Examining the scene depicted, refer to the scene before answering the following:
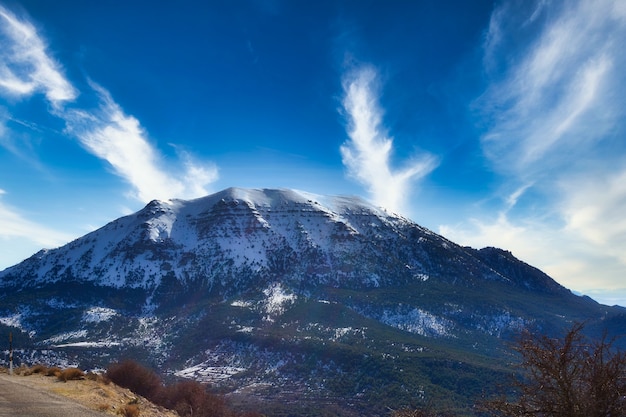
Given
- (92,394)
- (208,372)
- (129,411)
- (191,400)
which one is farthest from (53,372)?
(208,372)

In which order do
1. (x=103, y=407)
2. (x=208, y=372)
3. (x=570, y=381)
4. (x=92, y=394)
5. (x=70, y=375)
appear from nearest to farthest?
(x=570, y=381) → (x=103, y=407) → (x=92, y=394) → (x=70, y=375) → (x=208, y=372)

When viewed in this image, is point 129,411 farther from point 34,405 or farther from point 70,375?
point 70,375

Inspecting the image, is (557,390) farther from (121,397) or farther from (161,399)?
(161,399)

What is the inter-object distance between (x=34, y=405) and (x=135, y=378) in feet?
111

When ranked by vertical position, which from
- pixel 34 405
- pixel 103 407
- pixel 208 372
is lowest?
pixel 208 372

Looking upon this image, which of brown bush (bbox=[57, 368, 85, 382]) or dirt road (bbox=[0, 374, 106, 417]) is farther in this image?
brown bush (bbox=[57, 368, 85, 382])

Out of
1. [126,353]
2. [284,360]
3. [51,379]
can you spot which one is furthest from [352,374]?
[51,379]

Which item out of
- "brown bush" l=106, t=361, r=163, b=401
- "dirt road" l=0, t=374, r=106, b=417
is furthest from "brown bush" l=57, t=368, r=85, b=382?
"brown bush" l=106, t=361, r=163, b=401

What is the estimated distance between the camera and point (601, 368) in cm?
947

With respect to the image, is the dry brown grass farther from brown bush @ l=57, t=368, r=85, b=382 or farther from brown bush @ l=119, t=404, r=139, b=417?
brown bush @ l=57, t=368, r=85, b=382

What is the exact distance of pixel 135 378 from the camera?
44.7 m

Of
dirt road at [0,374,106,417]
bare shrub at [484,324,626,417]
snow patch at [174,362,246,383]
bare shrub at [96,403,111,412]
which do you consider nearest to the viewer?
bare shrub at [484,324,626,417]

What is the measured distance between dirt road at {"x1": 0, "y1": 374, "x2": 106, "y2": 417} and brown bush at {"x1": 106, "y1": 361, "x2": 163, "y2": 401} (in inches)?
1095

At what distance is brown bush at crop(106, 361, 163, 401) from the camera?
43.1m
